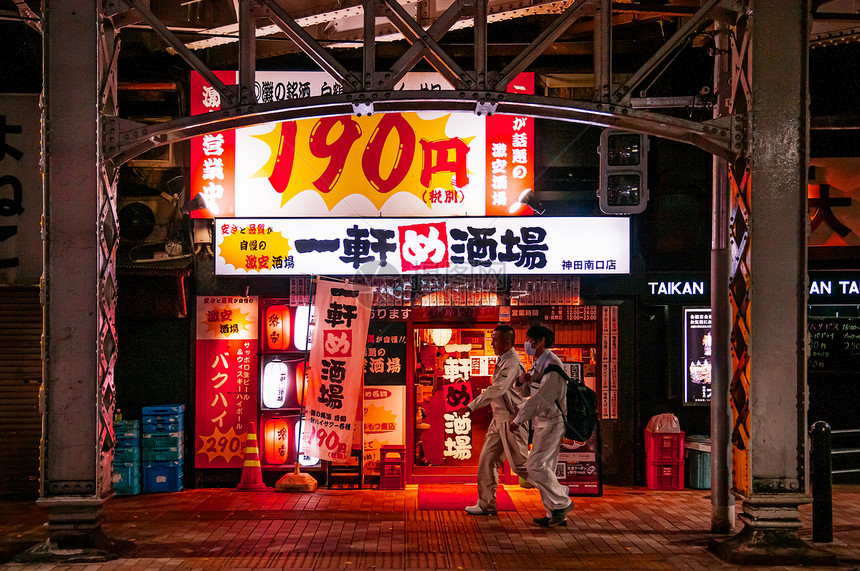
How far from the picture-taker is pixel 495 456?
10.2m

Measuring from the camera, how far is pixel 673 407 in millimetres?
12195

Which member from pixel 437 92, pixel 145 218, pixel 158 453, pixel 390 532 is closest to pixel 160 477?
pixel 158 453

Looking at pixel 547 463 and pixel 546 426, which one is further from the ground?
pixel 546 426

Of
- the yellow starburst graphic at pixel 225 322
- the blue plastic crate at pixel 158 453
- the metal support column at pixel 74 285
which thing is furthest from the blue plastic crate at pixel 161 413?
the metal support column at pixel 74 285

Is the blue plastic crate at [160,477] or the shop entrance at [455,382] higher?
the shop entrance at [455,382]

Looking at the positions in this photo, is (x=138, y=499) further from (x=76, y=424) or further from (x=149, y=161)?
(x=149, y=161)

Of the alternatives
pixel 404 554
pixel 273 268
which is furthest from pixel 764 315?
pixel 273 268

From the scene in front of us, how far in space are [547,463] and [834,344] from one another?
18.6 ft

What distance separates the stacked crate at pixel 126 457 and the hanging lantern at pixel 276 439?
192 centimetres

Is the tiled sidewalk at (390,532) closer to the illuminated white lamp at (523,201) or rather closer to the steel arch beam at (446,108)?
the illuminated white lamp at (523,201)

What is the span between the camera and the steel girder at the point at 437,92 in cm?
841

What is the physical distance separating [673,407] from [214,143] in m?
8.31

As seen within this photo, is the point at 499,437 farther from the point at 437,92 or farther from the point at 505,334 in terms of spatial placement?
the point at 437,92

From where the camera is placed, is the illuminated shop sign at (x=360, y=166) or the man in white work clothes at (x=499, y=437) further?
the illuminated shop sign at (x=360, y=166)
